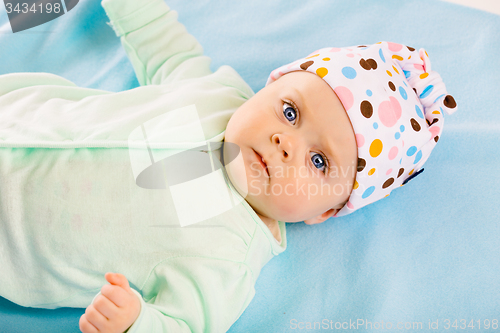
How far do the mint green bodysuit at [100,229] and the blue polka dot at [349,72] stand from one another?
32 cm

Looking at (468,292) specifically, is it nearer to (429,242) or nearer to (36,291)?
(429,242)

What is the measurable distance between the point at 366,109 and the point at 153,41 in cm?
73

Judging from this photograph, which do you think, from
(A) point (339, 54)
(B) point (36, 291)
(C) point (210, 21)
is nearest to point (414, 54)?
(A) point (339, 54)

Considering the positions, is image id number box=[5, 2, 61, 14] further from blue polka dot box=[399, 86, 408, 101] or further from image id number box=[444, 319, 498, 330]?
image id number box=[444, 319, 498, 330]

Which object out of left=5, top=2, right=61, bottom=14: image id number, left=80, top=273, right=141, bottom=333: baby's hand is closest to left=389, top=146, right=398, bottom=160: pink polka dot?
left=80, top=273, right=141, bottom=333: baby's hand

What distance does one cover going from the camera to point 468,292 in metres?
0.95

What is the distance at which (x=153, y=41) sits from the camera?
46.3 inches

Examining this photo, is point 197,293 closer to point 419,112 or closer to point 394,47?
point 419,112

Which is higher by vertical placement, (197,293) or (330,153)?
(330,153)

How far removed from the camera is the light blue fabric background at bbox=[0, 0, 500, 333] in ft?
3.08
